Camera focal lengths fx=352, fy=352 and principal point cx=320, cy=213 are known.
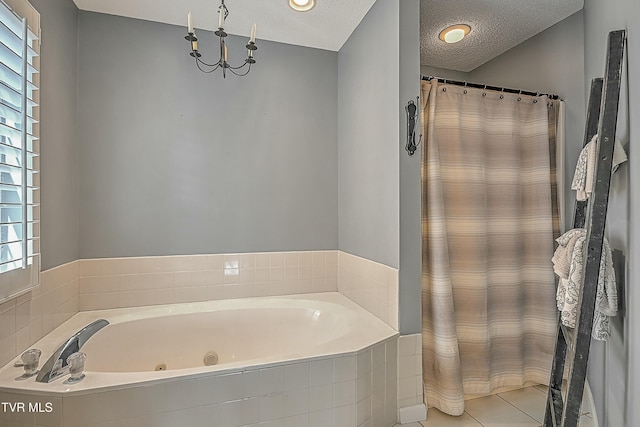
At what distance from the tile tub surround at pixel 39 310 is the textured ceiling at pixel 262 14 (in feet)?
5.54

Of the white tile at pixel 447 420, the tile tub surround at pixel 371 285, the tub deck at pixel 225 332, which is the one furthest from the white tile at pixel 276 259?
the white tile at pixel 447 420

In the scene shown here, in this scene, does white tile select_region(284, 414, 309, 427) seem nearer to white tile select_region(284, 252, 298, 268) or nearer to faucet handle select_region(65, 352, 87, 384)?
faucet handle select_region(65, 352, 87, 384)

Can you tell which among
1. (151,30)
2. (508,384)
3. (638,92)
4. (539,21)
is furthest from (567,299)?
(151,30)

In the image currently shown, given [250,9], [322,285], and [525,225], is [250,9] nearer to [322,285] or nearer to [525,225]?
[322,285]

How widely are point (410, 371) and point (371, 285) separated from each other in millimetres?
549

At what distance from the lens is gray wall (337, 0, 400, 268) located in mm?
2037

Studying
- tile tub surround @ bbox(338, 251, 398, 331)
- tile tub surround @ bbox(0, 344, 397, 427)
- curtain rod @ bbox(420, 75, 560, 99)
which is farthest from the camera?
curtain rod @ bbox(420, 75, 560, 99)

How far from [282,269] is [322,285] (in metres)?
0.35

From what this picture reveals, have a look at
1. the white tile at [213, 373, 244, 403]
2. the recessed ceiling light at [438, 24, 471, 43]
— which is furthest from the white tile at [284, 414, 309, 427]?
the recessed ceiling light at [438, 24, 471, 43]

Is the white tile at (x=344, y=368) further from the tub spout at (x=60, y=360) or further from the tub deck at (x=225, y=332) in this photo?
the tub spout at (x=60, y=360)

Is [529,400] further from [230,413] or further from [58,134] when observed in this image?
[58,134]

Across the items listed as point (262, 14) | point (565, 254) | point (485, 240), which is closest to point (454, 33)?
point (262, 14)

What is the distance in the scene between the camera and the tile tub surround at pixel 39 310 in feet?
5.08

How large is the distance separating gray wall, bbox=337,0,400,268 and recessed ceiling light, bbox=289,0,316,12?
391 mm
